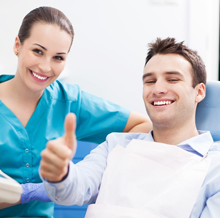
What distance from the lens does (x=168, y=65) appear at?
4.39 feet

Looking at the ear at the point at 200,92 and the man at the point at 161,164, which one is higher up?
the ear at the point at 200,92

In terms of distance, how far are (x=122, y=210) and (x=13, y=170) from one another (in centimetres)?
53

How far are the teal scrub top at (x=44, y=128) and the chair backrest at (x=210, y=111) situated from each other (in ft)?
1.05

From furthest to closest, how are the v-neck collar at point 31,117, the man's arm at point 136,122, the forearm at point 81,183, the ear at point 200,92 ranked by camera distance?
the man's arm at point 136,122, the v-neck collar at point 31,117, the ear at point 200,92, the forearm at point 81,183

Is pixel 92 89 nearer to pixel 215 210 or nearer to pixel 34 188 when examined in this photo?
pixel 34 188

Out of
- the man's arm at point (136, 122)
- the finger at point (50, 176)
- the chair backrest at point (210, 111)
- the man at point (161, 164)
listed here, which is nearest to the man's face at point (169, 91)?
the man at point (161, 164)

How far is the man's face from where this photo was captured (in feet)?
4.24

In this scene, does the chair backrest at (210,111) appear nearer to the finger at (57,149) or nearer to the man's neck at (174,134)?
the man's neck at (174,134)

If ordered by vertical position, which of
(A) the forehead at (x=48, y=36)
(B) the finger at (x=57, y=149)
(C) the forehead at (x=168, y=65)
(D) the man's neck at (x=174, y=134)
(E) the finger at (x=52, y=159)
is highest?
(A) the forehead at (x=48, y=36)

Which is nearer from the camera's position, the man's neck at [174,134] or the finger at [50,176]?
the finger at [50,176]

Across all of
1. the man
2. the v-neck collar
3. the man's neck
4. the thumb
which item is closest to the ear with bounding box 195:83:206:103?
the man

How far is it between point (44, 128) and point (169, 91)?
1.79ft

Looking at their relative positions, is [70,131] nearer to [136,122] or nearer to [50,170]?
[50,170]

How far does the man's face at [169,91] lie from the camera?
129 cm
